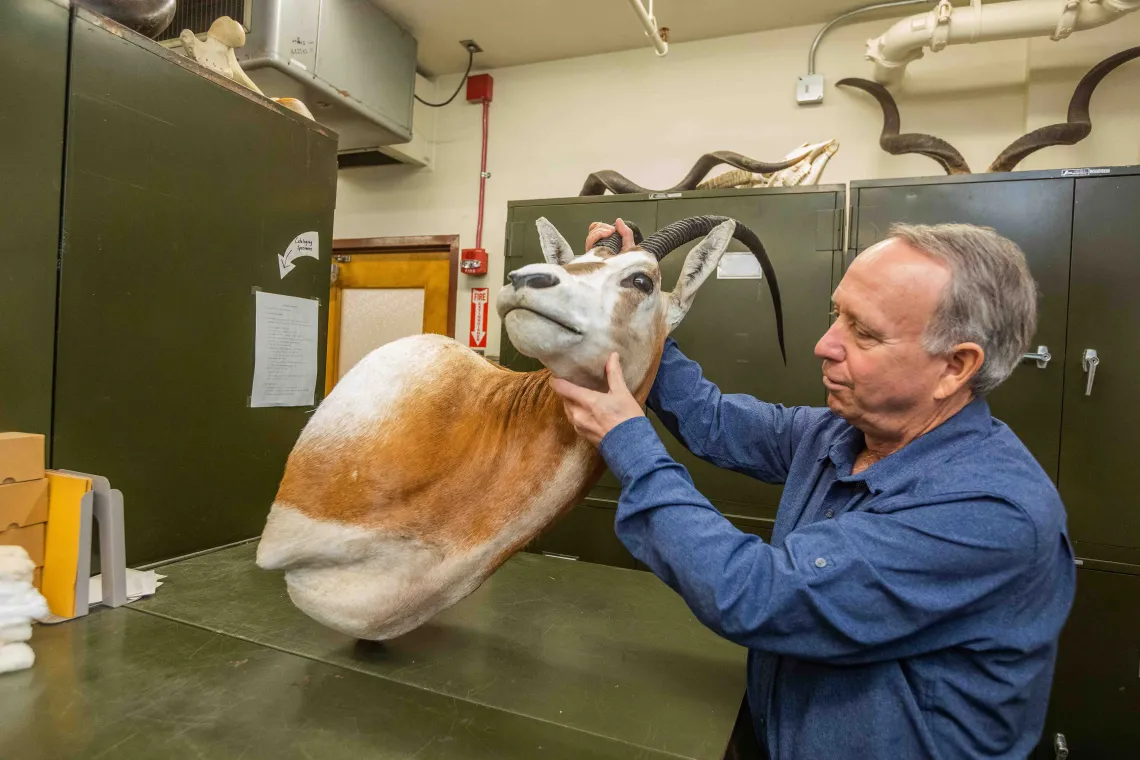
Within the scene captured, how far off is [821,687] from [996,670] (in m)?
0.25

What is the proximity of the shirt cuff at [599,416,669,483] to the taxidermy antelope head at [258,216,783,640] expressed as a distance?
144 millimetres

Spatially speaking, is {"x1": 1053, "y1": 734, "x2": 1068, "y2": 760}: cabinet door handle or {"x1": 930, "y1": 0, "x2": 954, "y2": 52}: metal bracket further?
{"x1": 930, "y1": 0, "x2": 954, "y2": 52}: metal bracket

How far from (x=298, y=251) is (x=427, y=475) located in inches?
46.6

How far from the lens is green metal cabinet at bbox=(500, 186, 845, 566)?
2756mm

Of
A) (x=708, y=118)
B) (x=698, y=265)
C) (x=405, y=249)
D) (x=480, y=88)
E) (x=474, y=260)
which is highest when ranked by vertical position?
(x=480, y=88)

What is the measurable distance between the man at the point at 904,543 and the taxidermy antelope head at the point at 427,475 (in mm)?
189

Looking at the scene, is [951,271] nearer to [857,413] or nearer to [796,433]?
[857,413]

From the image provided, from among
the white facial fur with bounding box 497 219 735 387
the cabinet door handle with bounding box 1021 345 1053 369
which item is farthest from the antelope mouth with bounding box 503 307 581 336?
the cabinet door handle with bounding box 1021 345 1053 369

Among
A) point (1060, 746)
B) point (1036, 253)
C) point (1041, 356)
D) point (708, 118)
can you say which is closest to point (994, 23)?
→ point (1036, 253)

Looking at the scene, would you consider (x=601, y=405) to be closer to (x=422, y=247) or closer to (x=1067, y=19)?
(x=1067, y=19)

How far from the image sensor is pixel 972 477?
3.12 feet

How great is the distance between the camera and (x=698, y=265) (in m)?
1.40

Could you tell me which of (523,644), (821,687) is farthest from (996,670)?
(523,644)

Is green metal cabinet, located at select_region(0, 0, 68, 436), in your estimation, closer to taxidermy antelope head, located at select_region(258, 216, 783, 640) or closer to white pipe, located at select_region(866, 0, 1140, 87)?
taxidermy antelope head, located at select_region(258, 216, 783, 640)
